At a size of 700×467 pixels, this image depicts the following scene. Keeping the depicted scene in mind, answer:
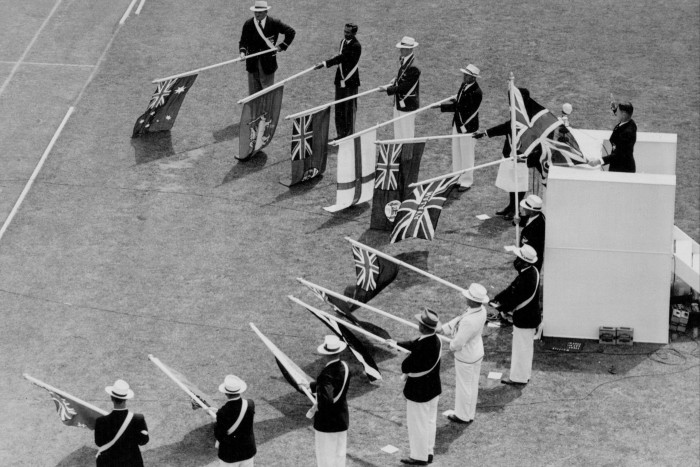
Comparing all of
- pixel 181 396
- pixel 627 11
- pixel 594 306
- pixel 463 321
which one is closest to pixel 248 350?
pixel 181 396

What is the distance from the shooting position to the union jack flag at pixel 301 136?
22.0 m

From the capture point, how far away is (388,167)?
20.9 meters

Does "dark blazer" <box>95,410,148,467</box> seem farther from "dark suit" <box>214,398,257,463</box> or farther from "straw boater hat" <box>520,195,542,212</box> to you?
"straw boater hat" <box>520,195,542,212</box>

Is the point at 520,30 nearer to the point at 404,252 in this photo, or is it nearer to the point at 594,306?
the point at 404,252

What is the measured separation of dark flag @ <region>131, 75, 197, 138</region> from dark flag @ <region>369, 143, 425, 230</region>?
448 cm

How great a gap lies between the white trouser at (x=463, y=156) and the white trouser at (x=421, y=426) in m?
7.20

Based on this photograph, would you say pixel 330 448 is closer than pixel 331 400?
No

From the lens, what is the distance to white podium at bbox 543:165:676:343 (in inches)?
717

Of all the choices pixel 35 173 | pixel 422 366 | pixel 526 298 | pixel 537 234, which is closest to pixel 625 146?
pixel 537 234

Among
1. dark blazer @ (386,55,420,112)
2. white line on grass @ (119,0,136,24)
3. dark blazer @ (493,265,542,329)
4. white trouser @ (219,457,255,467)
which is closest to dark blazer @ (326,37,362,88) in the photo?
dark blazer @ (386,55,420,112)

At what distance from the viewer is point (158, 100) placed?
23.3 meters

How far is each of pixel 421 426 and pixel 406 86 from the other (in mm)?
8294

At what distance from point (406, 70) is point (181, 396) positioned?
7968 mm

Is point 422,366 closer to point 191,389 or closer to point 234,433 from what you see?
point 234,433
